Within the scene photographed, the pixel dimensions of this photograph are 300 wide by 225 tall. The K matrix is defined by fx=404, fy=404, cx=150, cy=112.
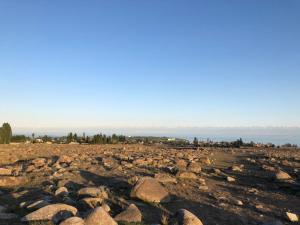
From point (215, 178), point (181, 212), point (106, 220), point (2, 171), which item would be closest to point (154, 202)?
point (181, 212)

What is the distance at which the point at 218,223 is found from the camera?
46.9 feet

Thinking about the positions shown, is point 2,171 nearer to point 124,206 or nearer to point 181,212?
point 124,206

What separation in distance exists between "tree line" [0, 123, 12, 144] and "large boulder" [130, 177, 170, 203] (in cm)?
7217

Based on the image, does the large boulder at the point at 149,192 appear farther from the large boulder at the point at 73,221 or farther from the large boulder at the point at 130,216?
the large boulder at the point at 73,221

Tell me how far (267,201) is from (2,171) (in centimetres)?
1646

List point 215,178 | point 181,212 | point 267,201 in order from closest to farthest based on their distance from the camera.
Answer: point 181,212 < point 267,201 < point 215,178

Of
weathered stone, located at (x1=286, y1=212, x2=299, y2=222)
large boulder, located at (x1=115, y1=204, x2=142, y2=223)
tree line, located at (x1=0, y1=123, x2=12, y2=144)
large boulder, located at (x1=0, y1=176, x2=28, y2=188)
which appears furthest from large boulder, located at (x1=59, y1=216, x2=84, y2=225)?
tree line, located at (x1=0, y1=123, x2=12, y2=144)

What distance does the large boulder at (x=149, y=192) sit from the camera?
16766 millimetres

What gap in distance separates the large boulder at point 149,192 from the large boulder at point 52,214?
3519 mm

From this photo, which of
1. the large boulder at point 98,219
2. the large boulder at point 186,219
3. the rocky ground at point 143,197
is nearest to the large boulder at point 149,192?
the rocky ground at point 143,197

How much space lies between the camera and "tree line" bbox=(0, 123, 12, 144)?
8415cm

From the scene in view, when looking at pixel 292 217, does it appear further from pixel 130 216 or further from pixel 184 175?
pixel 184 175

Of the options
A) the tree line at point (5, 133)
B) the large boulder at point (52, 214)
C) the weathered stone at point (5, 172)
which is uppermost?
the tree line at point (5, 133)

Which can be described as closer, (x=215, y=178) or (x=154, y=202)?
(x=154, y=202)
